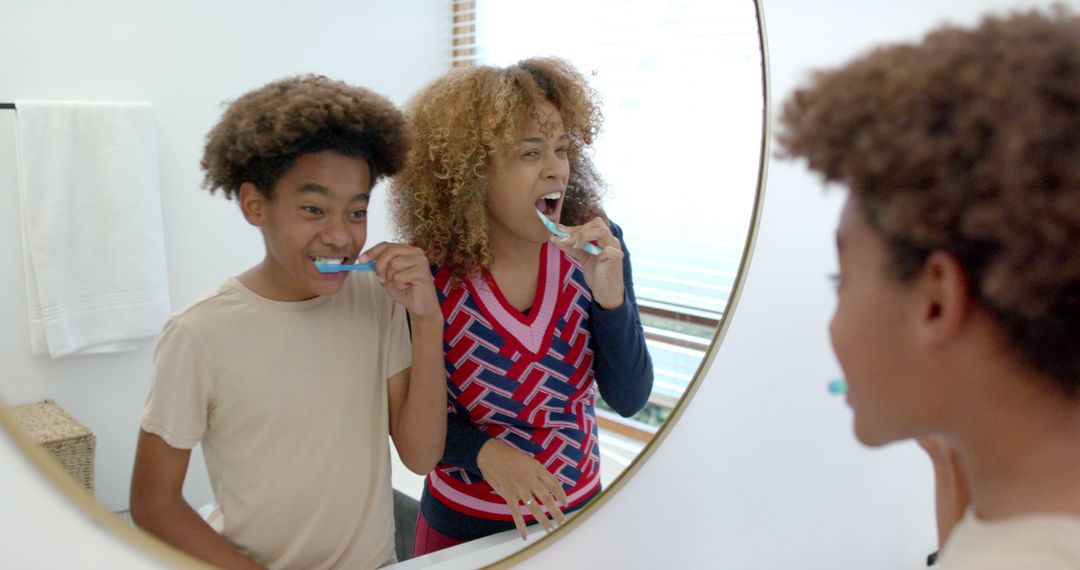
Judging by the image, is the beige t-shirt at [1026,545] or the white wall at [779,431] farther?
the white wall at [779,431]

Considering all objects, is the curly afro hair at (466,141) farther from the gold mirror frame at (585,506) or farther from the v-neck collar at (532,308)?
the gold mirror frame at (585,506)

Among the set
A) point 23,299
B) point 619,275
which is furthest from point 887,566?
point 23,299

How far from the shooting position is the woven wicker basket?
56 cm

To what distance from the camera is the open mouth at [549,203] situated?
80 cm

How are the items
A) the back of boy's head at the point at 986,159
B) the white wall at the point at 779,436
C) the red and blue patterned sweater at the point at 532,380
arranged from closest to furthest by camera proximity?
the back of boy's head at the point at 986,159 → the red and blue patterned sweater at the point at 532,380 → the white wall at the point at 779,436

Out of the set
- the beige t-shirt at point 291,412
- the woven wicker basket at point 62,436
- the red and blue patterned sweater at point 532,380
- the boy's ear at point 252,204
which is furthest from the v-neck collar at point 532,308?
the woven wicker basket at point 62,436

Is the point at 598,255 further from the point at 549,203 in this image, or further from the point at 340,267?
the point at 340,267

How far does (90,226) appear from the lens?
55 centimetres

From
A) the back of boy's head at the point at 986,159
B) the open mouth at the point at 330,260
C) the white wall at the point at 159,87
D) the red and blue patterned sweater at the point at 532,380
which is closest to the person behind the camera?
the back of boy's head at the point at 986,159

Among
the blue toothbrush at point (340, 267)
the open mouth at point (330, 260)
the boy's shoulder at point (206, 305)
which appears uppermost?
the open mouth at point (330, 260)

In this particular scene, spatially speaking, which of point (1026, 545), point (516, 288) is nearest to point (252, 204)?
point (516, 288)

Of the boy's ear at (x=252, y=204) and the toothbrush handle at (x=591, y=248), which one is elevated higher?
the boy's ear at (x=252, y=204)

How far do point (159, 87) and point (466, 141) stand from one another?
0.87ft

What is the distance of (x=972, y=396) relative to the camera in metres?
0.51
